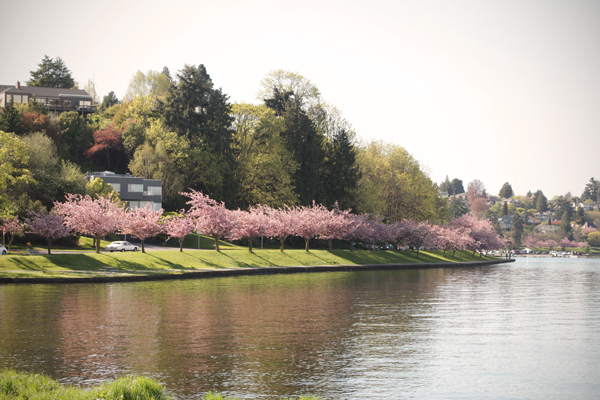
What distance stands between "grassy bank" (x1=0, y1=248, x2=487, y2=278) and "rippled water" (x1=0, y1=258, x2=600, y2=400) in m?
12.0

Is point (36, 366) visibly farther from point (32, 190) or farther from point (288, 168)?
point (288, 168)

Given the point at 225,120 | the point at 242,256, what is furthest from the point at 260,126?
the point at 242,256

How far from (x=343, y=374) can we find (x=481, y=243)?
11608cm

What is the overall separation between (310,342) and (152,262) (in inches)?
1556

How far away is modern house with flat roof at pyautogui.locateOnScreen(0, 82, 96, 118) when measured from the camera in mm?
141950

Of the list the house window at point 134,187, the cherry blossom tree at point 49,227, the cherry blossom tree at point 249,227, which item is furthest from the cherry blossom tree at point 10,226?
the house window at point 134,187

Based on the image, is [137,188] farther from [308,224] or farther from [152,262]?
[152,262]

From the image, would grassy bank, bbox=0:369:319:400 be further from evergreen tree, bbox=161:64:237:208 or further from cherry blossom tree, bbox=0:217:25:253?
evergreen tree, bbox=161:64:237:208

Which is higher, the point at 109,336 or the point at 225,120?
the point at 225,120

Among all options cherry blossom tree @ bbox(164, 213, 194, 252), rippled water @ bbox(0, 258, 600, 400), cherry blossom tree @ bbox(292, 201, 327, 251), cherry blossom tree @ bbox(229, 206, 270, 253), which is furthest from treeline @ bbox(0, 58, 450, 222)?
rippled water @ bbox(0, 258, 600, 400)

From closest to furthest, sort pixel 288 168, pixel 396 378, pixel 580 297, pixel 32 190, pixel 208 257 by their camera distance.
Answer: pixel 396 378 → pixel 580 297 → pixel 208 257 → pixel 32 190 → pixel 288 168

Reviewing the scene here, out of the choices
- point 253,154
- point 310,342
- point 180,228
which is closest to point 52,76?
point 253,154

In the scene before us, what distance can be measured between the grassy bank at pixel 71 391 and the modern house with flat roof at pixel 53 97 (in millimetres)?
137014

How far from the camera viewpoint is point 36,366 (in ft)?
58.0
